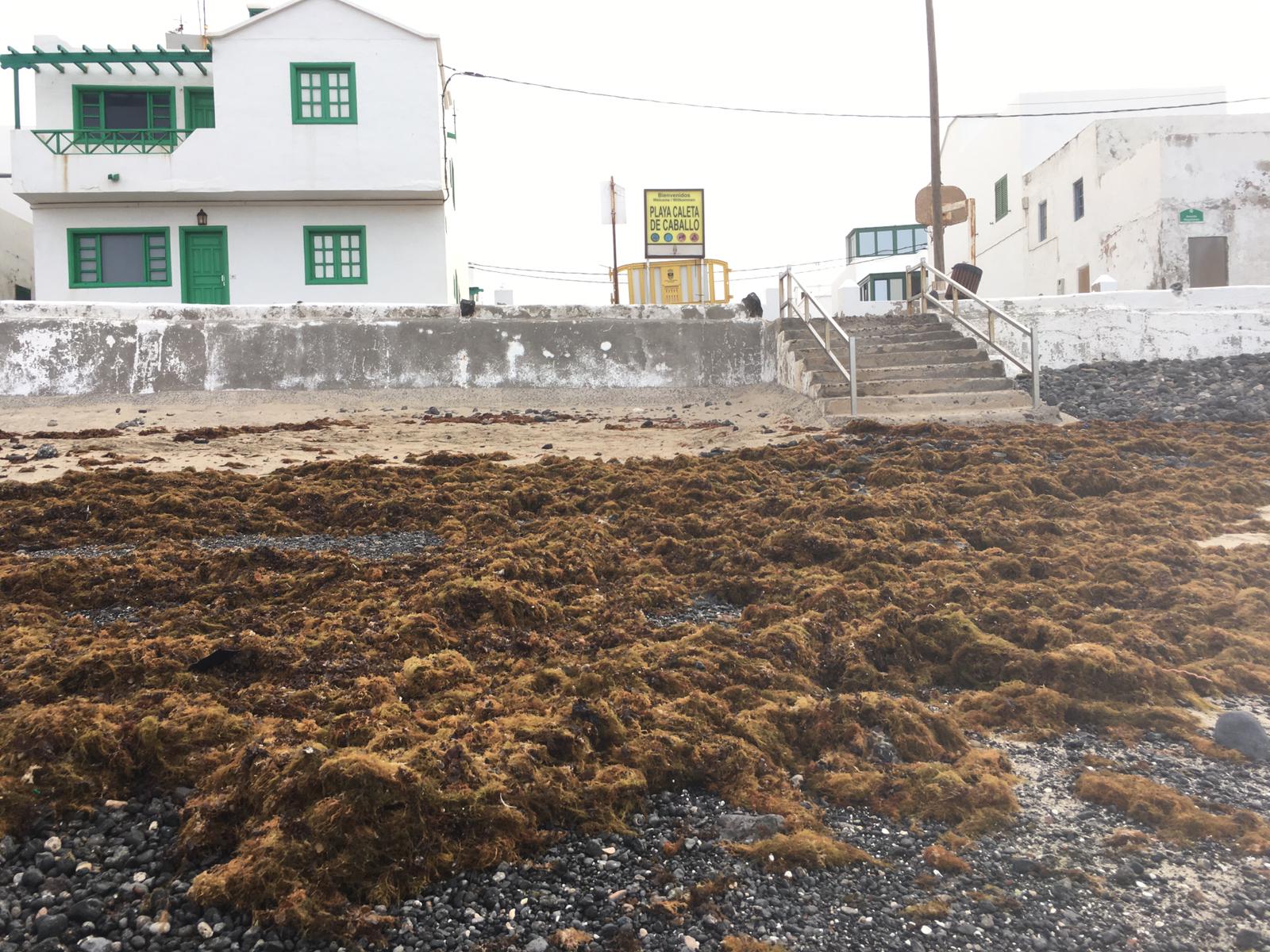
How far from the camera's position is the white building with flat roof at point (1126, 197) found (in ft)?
→ 59.9

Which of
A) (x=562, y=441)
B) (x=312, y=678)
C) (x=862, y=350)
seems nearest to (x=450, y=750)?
(x=312, y=678)

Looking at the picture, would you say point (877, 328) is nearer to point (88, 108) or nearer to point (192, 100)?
point (192, 100)

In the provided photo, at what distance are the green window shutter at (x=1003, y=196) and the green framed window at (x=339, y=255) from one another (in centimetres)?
1882

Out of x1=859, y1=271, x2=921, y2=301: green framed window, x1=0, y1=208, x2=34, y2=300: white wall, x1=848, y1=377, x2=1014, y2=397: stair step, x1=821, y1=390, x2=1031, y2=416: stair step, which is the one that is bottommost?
x1=821, y1=390, x2=1031, y2=416: stair step

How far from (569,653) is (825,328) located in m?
9.43

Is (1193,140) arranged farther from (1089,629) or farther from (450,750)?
(450,750)

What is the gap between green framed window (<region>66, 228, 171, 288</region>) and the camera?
55.6 feet

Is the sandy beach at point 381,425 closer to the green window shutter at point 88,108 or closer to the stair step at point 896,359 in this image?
the stair step at point 896,359

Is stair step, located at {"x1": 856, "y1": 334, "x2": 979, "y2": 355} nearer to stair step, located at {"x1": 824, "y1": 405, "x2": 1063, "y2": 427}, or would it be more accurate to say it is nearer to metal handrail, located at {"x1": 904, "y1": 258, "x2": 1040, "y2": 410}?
metal handrail, located at {"x1": 904, "y1": 258, "x2": 1040, "y2": 410}

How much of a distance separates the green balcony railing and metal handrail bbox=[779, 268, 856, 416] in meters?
10.7

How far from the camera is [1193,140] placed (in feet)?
59.9

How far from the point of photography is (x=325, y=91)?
16828 mm

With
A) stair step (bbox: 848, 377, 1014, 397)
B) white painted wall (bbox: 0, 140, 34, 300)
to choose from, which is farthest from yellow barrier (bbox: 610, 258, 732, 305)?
white painted wall (bbox: 0, 140, 34, 300)

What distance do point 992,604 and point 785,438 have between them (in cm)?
509
